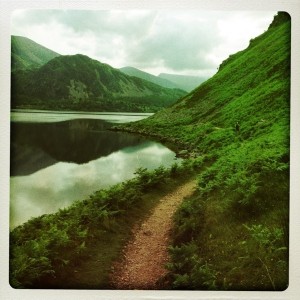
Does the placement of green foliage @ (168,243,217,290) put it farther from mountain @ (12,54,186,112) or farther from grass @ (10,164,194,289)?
mountain @ (12,54,186,112)

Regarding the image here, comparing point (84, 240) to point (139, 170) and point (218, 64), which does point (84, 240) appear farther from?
point (218, 64)

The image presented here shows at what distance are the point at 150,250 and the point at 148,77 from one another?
2323mm

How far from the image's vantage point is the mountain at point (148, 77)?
4.90m

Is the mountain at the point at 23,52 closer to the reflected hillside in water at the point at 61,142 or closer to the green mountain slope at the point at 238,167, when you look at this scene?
the reflected hillside in water at the point at 61,142

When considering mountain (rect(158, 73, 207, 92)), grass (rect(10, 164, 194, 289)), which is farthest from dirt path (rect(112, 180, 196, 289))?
mountain (rect(158, 73, 207, 92))

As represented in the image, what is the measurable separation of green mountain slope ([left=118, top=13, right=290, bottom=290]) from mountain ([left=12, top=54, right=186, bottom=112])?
0.27 metres

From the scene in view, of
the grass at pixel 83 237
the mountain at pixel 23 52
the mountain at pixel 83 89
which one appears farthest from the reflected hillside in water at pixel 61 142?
the mountain at pixel 23 52

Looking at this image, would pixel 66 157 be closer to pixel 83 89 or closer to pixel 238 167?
pixel 83 89

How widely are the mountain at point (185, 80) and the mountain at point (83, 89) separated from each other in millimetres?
102

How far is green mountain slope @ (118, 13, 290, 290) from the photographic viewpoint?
14.5 feet

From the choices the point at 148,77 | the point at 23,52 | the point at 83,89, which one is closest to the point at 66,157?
the point at 83,89

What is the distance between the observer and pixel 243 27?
4738mm

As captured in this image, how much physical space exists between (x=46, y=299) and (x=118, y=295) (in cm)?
89
